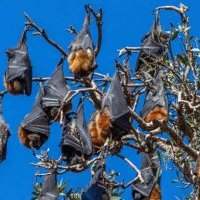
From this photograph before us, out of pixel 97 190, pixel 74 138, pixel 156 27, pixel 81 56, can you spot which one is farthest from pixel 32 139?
pixel 156 27

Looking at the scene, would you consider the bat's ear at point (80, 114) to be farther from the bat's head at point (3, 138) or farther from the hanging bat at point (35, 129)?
the bat's head at point (3, 138)

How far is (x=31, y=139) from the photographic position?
6277 millimetres

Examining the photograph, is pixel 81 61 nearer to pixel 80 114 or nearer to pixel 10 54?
pixel 80 114

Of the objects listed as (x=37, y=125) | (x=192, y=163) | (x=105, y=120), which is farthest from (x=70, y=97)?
(x=192, y=163)

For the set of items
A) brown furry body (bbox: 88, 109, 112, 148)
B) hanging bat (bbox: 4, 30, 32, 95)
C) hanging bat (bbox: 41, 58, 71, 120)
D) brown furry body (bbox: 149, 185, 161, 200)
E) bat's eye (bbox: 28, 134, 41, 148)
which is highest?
hanging bat (bbox: 4, 30, 32, 95)

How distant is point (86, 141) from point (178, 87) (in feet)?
2.93

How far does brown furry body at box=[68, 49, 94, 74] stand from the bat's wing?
10.9 inches

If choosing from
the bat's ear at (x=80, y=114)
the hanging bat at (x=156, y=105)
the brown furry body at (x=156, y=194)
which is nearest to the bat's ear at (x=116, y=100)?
the hanging bat at (x=156, y=105)

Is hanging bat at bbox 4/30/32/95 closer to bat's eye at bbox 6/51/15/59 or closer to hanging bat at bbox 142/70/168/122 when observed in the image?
bat's eye at bbox 6/51/15/59

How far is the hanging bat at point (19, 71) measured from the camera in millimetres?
6418

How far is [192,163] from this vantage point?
6137mm

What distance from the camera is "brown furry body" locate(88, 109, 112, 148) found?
5.45m

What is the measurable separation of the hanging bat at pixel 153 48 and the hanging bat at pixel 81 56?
0.54 metres

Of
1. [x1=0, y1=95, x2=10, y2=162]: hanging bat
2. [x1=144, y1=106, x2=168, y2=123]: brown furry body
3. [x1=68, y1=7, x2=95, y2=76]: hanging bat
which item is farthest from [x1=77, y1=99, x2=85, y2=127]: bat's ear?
[x1=0, y1=95, x2=10, y2=162]: hanging bat
